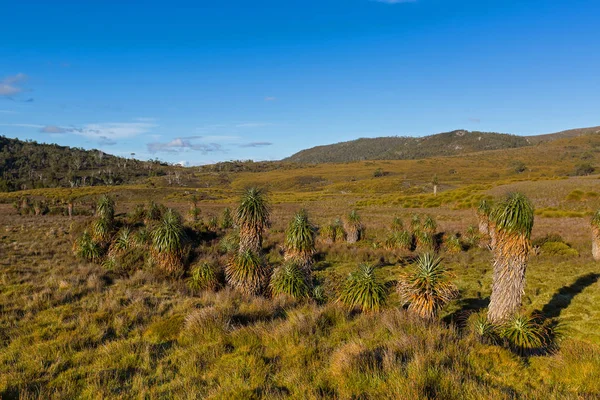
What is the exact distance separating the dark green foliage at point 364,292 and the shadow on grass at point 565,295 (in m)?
6.96

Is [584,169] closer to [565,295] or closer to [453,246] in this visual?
[453,246]

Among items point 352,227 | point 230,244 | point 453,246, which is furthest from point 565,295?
point 230,244

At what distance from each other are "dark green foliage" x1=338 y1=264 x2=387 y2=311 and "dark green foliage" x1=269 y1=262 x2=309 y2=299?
7.62 ft

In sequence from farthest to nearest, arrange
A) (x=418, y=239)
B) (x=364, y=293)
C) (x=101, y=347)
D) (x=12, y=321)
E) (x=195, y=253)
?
(x=418, y=239) → (x=195, y=253) → (x=364, y=293) → (x=12, y=321) → (x=101, y=347)

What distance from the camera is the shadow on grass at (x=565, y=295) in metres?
13.4

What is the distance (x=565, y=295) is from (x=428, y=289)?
8.95 m

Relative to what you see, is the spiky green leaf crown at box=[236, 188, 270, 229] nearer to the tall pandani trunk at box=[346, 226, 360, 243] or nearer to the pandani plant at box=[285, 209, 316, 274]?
the pandani plant at box=[285, 209, 316, 274]

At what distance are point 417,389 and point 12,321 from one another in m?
11.3

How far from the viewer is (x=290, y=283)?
46.6ft

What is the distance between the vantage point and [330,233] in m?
32.9

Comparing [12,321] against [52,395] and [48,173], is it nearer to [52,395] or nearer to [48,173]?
[52,395]

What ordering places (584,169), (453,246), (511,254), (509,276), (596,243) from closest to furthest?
(511,254)
(509,276)
(596,243)
(453,246)
(584,169)

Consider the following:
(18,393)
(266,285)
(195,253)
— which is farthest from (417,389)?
(195,253)

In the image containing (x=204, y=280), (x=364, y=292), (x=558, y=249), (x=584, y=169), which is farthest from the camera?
(x=584, y=169)
